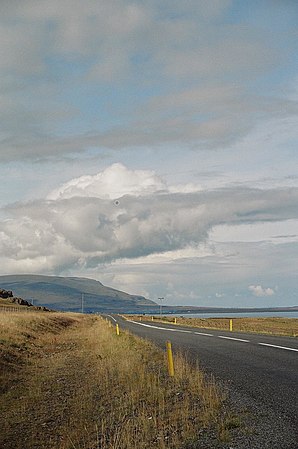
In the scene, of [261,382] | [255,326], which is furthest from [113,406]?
[255,326]

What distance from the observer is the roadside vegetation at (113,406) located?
29.9ft

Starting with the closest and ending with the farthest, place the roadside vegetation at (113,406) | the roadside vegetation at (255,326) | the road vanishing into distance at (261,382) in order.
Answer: the road vanishing into distance at (261,382) → the roadside vegetation at (113,406) → the roadside vegetation at (255,326)

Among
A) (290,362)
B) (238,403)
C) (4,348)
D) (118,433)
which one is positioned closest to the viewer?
(118,433)

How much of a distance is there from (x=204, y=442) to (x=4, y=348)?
1836 centimetres

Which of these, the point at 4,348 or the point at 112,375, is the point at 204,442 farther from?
the point at 4,348

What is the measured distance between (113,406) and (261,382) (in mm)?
3828

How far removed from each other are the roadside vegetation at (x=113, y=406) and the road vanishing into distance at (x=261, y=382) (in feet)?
1.68

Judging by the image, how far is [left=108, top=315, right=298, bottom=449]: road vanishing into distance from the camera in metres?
8.18

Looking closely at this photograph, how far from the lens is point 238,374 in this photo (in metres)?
14.6

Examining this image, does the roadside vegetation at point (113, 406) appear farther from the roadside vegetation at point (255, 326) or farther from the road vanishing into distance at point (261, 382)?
the roadside vegetation at point (255, 326)

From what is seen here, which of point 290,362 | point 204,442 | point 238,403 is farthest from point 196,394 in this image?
point 290,362

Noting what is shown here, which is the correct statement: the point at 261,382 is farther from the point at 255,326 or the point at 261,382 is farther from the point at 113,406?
the point at 255,326

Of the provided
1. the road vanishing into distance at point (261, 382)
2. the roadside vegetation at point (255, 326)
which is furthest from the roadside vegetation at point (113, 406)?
the roadside vegetation at point (255, 326)

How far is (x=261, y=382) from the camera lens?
1295 cm
